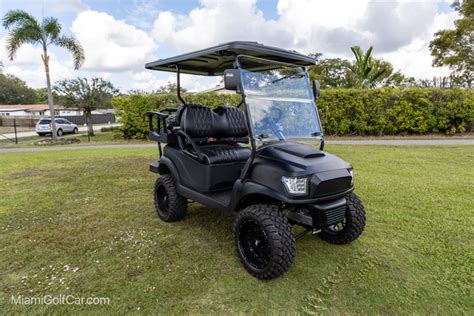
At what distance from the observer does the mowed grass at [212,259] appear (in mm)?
2109

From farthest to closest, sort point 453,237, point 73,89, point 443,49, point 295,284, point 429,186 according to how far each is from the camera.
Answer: point 443,49
point 73,89
point 429,186
point 453,237
point 295,284

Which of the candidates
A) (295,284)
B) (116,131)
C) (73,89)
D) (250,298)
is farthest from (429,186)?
(73,89)

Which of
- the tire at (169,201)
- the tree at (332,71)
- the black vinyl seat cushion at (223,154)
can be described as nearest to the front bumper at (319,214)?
the black vinyl seat cushion at (223,154)

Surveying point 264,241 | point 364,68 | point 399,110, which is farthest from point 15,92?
point 264,241

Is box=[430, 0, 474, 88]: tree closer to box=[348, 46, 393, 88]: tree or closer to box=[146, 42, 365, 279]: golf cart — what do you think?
box=[348, 46, 393, 88]: tree

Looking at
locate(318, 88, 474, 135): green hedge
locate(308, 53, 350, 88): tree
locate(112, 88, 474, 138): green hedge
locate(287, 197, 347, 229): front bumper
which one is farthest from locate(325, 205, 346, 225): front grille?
locate(308, 53, 350, 88): tree

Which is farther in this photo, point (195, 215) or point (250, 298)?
point (195, 215)

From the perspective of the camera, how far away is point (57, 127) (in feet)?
61.0

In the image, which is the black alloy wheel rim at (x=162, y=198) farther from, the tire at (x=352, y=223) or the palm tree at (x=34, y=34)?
the palm tree at (x=34, y=34)

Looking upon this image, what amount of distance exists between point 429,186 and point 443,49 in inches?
911

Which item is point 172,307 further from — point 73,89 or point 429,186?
point 73,89

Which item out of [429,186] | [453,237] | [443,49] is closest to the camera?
[453,237]

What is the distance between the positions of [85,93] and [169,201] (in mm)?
15914

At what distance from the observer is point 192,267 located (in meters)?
2.54
